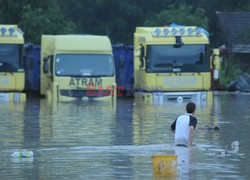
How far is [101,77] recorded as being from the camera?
36375mm

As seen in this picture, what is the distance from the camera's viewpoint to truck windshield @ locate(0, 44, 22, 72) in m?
37.3

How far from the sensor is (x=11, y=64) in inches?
1470

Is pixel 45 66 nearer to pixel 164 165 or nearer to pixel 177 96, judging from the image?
pixel 177 96

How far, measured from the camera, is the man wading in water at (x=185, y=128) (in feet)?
54.1

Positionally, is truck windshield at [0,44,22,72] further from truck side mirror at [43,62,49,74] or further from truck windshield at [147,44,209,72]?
truck windshield at [147,44,209,72]

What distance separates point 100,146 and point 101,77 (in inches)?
739

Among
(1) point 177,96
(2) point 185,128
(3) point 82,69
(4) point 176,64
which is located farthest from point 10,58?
(2) point 185,128

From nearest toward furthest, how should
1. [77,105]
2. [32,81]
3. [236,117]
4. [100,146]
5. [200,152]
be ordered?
[200,152] < [100,146] < [236,117] < [77,105] < [32,81]

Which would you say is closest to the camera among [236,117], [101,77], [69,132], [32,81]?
[69,132]

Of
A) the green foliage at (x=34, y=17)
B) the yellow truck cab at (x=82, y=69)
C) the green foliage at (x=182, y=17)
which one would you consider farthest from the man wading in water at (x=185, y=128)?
the green foliage at (x=182, y=17)

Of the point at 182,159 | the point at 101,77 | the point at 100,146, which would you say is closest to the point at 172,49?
the point at 101,77

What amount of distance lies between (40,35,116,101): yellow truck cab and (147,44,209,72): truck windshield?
165 cm

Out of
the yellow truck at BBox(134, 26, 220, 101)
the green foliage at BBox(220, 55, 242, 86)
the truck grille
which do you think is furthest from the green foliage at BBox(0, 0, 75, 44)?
the yellow truck at BBox(134, 26, 220, 101)

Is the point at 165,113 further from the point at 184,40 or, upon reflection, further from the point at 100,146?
the point at 100,146
